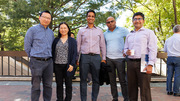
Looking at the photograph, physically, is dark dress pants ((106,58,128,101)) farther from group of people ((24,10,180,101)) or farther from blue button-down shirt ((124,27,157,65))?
blue button-down shirt ((124,27,157,65))

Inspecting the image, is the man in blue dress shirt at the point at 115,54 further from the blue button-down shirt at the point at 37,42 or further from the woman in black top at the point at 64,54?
the blue button-down shirt at the point at 37,42

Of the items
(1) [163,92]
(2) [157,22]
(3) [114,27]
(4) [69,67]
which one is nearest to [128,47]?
(3) [114,27]

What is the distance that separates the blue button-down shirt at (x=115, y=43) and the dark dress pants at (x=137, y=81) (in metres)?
0.65

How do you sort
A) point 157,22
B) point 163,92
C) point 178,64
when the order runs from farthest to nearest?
point 157,22 → point 163,92 → point 178,64

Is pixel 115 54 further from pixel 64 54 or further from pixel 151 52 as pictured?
pixel 64 54

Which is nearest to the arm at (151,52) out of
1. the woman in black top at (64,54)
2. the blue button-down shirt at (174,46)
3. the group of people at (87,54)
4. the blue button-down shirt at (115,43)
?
the group of people at (87,54)

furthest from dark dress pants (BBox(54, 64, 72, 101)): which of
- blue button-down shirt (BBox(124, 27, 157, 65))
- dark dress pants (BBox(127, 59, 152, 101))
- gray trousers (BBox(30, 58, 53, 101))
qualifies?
blue button-down shirt (BBox(124, 27, 157, 65))

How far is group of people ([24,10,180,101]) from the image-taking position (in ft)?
9.71

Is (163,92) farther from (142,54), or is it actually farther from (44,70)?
(44,70)

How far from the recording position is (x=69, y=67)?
3.46 meters

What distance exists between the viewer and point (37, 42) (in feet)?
10.3

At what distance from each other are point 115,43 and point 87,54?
734 millimetres

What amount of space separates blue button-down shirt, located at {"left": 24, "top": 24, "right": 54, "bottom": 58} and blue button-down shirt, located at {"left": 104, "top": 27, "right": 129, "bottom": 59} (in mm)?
1432

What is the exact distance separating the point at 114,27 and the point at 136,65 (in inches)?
49.6
